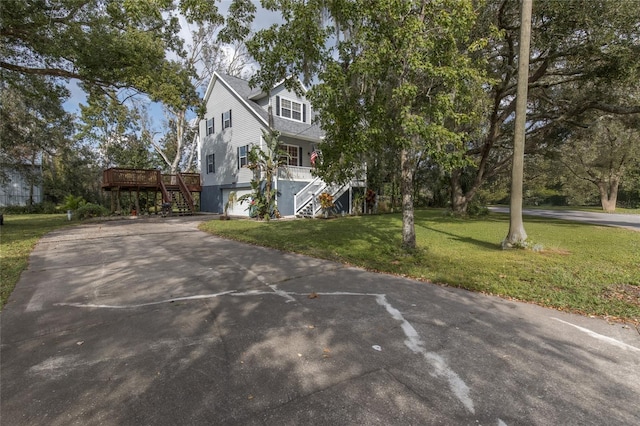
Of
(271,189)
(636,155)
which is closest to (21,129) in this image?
(271,189)

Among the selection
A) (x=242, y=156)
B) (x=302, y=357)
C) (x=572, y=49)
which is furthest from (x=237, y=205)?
(x=302, y=357)

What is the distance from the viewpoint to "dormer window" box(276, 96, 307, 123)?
64.7ft

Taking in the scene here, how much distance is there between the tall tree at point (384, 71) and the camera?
6.10m

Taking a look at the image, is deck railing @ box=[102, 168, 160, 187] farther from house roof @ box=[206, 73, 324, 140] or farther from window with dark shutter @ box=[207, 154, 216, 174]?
house roof @ box=[206, 73, 324, 140]

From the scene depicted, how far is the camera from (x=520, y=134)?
8016 mm

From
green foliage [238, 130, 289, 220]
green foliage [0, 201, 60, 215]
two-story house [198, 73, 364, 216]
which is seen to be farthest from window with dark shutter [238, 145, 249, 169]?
green foliage [0, 201, 60, 215]

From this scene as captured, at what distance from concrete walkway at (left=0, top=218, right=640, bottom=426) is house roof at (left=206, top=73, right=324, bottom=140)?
1501 cm

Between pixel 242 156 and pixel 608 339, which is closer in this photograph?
pixel 608 339

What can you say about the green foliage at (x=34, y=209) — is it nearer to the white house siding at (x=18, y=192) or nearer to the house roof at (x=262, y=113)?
the white house siding at (x=18, y=192)

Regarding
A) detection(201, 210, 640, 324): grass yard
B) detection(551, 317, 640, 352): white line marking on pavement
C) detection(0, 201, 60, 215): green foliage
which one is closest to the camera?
detection(551, 317, 640, 352): white line marking on pavement

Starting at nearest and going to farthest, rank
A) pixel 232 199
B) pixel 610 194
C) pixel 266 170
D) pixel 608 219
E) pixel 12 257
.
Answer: pixel 12 257
pixel 266 170
pixel 608 219
pixel 232 199
pixel 610 194

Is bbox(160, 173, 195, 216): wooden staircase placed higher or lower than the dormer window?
lower

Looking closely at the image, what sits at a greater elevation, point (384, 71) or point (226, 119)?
point (226, 119)

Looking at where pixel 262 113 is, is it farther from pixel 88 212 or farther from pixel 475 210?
pixel 475 210
